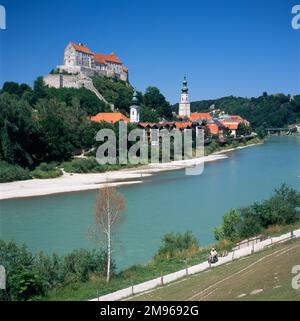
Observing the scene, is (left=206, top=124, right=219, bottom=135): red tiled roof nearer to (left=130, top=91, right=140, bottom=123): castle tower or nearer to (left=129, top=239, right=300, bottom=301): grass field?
(left=130, top=91, right=140, bottom=123): castle tower

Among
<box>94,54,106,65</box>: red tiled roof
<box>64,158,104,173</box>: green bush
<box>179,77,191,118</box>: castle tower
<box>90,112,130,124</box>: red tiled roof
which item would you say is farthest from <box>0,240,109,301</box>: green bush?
<box>179,77,191,118</box>: castle tower

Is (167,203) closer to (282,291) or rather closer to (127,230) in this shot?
(127,230)

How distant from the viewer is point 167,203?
22094mm

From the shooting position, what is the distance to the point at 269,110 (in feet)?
354

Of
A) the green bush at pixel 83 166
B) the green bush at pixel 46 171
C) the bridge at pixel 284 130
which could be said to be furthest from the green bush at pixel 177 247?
the bridge at pixel 284 130

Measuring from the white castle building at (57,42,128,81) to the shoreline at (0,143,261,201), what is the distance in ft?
63.5

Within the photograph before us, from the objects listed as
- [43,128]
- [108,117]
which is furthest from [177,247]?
[108,117]

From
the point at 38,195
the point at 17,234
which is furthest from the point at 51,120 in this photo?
the point at 17,234

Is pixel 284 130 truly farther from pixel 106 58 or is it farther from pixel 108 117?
pixel 108 117

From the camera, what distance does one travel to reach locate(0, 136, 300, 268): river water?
15.1m

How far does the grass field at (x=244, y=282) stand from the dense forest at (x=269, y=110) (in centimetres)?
9262

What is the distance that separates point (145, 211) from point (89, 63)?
36720 mm

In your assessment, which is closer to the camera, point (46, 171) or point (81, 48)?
point (46, 171)

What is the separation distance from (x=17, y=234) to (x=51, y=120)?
63.1 feet
